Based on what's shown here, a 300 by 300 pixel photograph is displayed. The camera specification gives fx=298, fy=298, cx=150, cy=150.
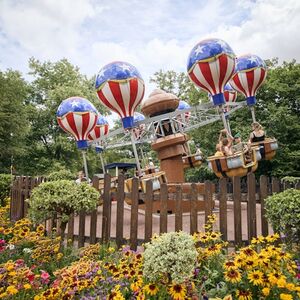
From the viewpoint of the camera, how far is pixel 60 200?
4.64 metres

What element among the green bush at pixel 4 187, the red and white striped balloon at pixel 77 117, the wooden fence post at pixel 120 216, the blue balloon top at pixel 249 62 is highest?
the blue balloon top at pixel 249 62

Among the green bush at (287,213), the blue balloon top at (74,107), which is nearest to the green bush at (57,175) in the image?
the blue balloon top at (74,107)

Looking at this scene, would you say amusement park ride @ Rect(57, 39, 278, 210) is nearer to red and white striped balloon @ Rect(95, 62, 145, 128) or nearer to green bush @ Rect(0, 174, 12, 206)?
red and white striped balloon @ Rect(95, 62, 145, 128)

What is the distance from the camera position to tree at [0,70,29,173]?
2028cm

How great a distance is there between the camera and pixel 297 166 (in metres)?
17.7

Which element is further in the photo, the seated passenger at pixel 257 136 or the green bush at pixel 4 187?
the green bush at pixel 4 187

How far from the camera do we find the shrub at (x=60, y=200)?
4.68 m

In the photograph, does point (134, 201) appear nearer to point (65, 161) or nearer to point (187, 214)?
point (187, 214)

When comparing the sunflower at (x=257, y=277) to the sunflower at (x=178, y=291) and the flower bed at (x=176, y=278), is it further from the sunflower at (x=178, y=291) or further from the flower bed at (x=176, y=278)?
the sunflower at (x=178, y=291)

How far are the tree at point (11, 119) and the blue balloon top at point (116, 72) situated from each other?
47.1ft

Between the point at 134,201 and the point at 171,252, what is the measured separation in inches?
98.9

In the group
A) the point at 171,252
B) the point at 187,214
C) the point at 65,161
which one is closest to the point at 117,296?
the point at 171,252

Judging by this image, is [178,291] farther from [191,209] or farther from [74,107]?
[74,107]

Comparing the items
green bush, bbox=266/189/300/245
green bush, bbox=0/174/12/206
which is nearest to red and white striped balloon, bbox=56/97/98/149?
green bush, bbox=0/174/12/206
